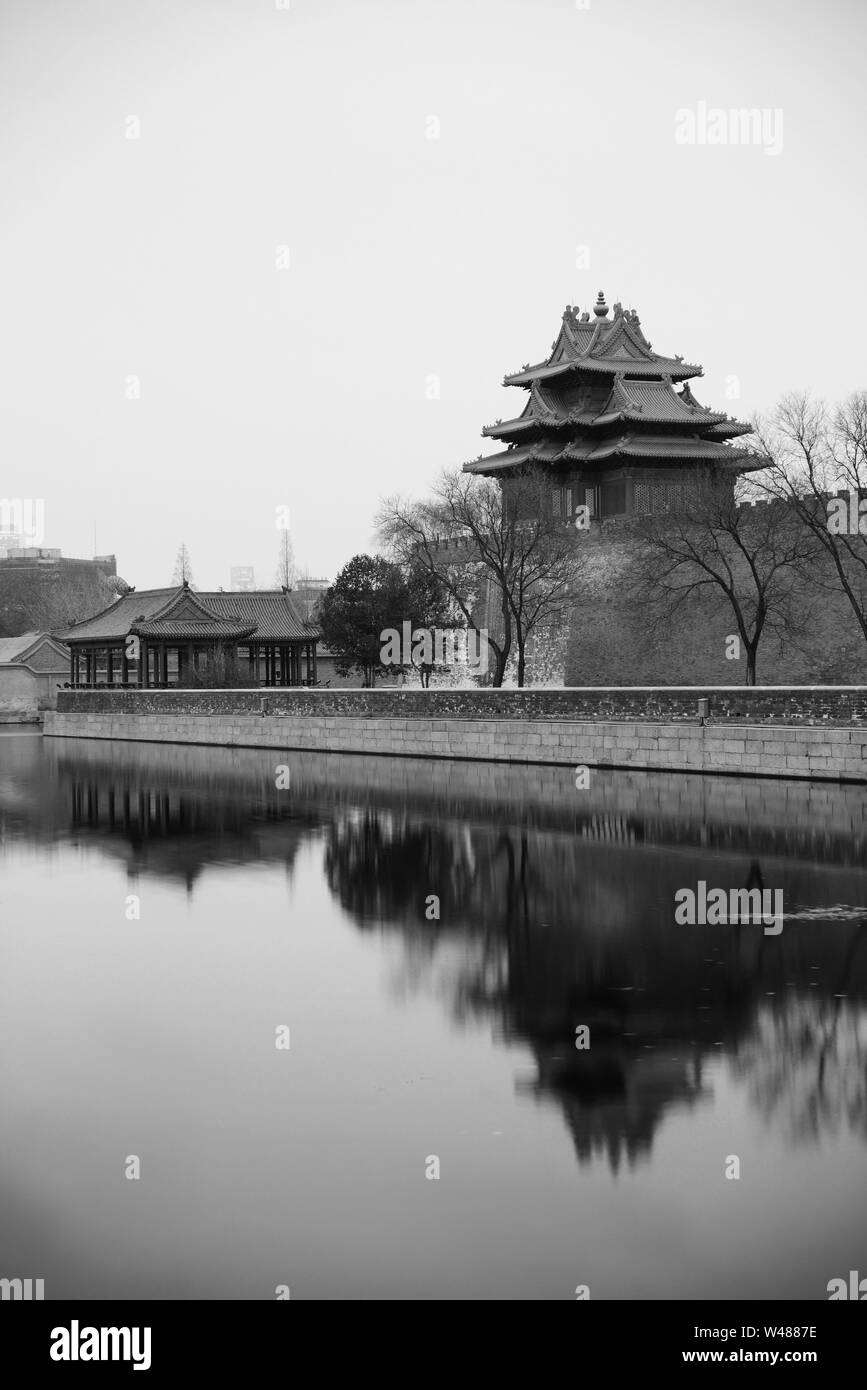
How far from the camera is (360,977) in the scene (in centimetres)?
952

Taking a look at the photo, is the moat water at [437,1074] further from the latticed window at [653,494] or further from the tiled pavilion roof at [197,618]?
the tiled pavilion roof at [197,618]

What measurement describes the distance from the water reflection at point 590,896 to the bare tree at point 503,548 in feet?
24.3

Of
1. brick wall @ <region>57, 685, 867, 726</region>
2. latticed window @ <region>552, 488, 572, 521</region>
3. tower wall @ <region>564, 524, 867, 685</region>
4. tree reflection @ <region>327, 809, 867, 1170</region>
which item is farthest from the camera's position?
latticed window @ <region>552, 488, 572, 521</region>

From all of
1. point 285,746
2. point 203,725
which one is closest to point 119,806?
point 285,746

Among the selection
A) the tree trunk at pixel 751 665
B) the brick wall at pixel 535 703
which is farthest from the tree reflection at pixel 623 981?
the tree trunk at pixel 751 665

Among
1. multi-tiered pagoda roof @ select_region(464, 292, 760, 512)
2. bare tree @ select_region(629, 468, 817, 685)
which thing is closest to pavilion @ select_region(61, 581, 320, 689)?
multi-tiered pagoda roof @ select_region(464, 292, 760, 512)

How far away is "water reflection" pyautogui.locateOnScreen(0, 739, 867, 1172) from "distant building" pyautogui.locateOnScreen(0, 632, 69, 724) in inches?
1092

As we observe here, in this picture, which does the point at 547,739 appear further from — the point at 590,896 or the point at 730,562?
the point at 590,896

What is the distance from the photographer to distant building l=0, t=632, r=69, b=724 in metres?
52.6

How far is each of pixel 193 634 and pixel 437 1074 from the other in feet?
110

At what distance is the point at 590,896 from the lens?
12172 mm

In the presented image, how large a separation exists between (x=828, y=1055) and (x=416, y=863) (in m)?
7.79

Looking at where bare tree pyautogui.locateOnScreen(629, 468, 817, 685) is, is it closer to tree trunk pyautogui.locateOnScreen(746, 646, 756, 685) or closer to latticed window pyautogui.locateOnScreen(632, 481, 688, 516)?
tree trunk pyautogui.locateOnScreen(746, 646, 756, 685)
